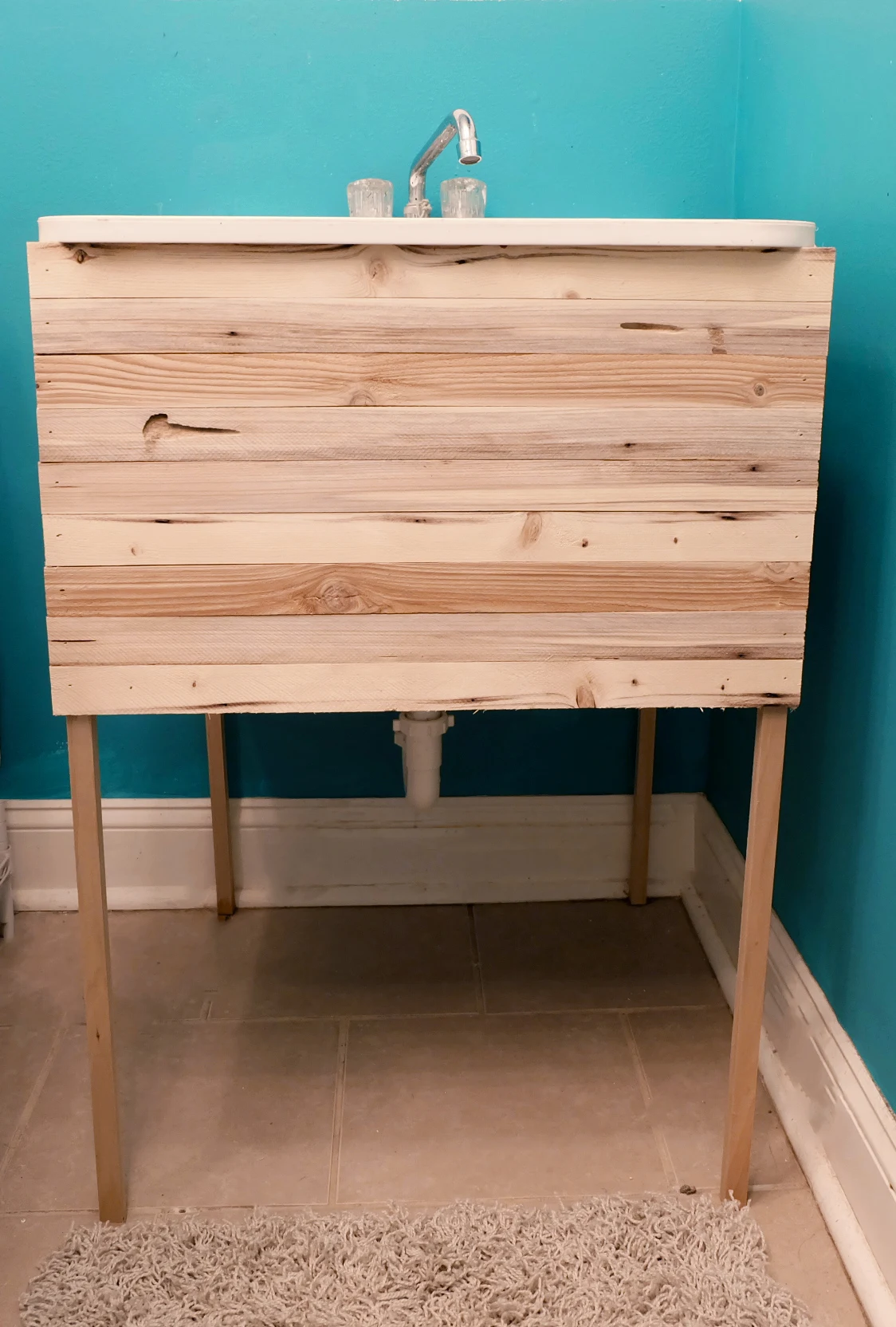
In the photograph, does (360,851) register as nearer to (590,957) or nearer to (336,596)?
(590,957)

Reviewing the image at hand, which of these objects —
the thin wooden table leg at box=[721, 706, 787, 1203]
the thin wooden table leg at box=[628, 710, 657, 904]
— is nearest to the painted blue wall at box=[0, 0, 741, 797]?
the thin wooden table leg at box=[628, 710, 657, 904]

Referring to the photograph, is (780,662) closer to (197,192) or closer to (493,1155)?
(493,1155)

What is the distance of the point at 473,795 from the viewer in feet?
5.82

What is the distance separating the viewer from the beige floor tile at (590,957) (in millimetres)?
1537

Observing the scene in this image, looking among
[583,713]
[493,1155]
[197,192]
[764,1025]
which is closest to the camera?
[493,1155]

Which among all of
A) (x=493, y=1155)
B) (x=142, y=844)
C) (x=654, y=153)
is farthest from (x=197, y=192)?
(x=493, y=1155)

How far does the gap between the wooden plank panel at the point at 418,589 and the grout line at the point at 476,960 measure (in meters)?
0.70

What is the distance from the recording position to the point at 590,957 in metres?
1.63

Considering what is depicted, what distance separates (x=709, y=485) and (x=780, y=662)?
182 mm

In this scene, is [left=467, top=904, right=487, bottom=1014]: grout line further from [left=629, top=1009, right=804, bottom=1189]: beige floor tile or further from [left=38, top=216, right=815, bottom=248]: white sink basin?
Answer: [left=38, top=216, right=815, bottom=248]: white sink basin

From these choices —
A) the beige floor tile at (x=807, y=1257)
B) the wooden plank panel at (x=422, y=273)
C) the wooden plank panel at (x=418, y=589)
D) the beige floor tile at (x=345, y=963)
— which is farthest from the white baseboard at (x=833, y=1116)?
the wooden plank panel at (x=422, y=273)

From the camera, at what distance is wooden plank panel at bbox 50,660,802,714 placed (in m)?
1.04

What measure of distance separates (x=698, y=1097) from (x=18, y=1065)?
828 mm

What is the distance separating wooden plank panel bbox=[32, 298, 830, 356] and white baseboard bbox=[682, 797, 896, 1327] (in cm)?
72
